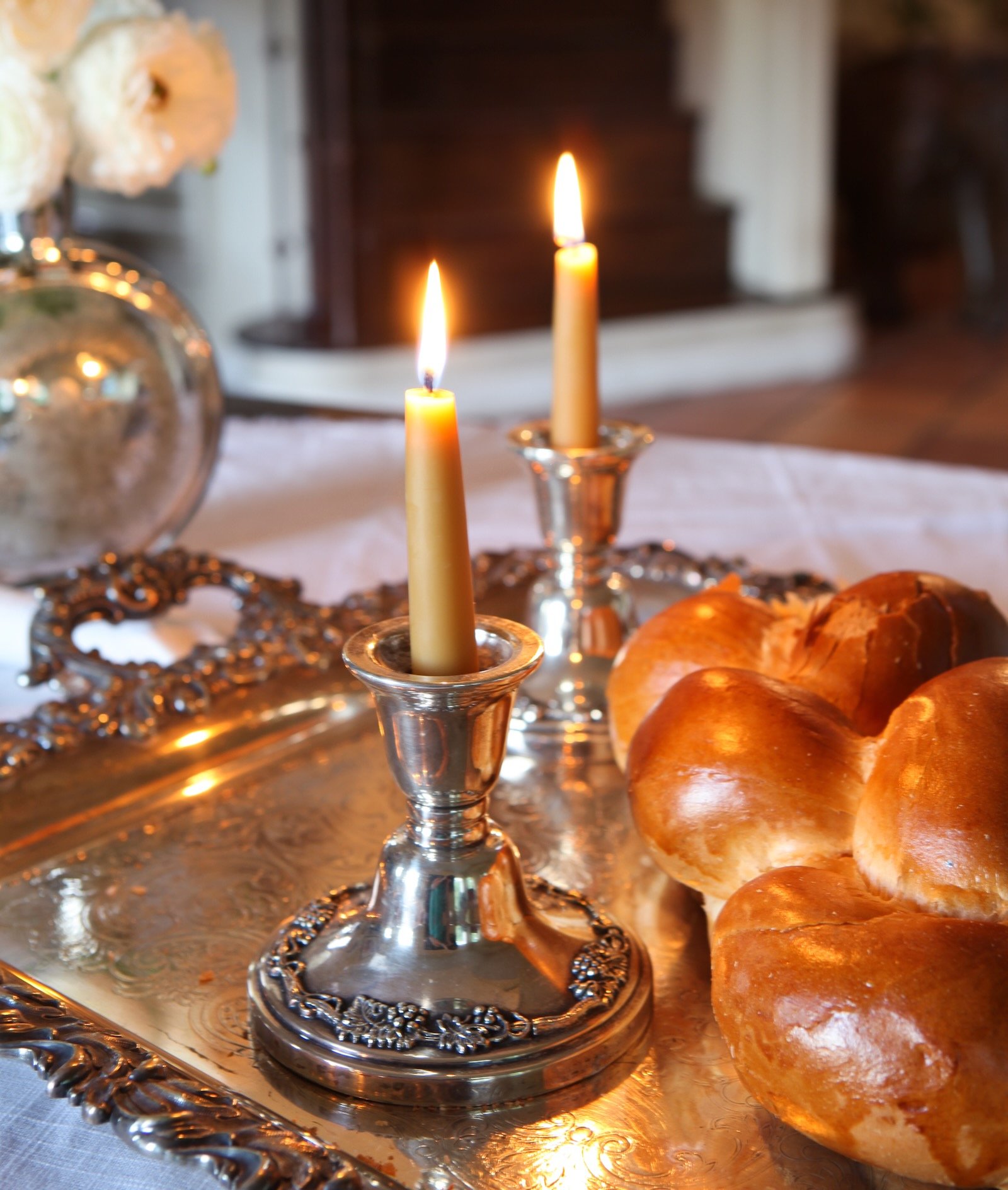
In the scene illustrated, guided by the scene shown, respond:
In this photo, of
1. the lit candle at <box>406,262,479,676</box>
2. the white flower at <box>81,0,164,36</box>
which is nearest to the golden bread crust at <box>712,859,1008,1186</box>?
the lit candle at <box>406,262,479,676</box>

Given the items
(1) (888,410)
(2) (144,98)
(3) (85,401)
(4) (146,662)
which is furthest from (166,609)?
(1) (888,410)

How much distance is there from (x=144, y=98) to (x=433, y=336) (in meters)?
0.49

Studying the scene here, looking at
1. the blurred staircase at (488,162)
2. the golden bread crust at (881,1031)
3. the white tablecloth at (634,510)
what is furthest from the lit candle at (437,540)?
the blurred staircase at (488,162)

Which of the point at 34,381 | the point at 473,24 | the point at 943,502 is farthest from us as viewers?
the point at 473,24

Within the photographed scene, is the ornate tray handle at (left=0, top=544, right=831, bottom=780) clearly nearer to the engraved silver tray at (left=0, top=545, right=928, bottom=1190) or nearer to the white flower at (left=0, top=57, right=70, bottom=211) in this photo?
the engraved silver tray at (left=0, top=545, right=928, bottom=1190)

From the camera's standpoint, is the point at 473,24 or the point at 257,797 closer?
the point at 257,797

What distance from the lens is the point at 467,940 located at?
1.29ft

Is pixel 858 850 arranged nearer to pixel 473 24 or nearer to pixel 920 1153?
pixel 920 1153

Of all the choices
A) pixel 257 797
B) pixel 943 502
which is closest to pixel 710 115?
pixel 943 502

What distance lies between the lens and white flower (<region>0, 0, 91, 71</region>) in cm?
73

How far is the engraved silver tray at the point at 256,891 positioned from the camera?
0.34 metres

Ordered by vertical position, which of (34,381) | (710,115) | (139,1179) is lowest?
(139,1179)

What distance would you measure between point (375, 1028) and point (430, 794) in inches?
2.4

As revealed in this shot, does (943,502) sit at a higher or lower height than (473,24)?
lower
